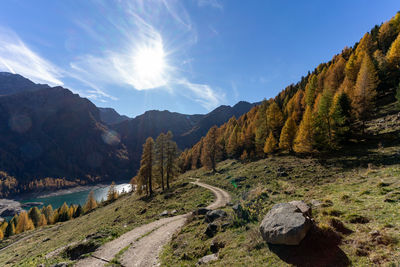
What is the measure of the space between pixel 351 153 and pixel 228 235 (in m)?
30.2

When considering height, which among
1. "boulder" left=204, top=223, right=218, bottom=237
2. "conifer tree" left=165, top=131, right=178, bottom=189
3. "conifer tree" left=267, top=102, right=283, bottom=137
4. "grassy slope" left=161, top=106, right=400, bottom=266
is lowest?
"boulder" left=204, top=223, right=218, bottom=237

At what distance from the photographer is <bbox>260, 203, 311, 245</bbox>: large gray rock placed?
7703 millimetres

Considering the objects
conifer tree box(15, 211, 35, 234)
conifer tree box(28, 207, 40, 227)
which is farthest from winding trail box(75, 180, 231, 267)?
conifer tree box(28, 207, 40, 227)

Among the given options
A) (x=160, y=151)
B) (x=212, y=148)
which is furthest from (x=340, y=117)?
(x=160, y=151)

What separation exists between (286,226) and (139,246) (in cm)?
1354

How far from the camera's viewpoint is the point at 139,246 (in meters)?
15.2

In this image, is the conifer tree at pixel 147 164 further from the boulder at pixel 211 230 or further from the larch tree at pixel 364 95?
the larch tree at pixel 364 95

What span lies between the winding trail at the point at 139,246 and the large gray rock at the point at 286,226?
8.67m

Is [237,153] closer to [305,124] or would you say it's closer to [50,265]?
[305,124]

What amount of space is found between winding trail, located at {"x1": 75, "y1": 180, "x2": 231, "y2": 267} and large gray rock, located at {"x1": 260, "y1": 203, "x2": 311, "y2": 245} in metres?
Answer: 8.67

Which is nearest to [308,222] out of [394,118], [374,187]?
[374,187]

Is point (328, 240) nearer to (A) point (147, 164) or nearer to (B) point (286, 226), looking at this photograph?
(B) point (286, 226)

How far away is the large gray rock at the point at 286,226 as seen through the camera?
770 cm

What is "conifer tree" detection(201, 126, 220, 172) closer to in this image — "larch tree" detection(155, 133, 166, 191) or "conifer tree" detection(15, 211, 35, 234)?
"larch tree" detection(155, 133, 166, 191)
